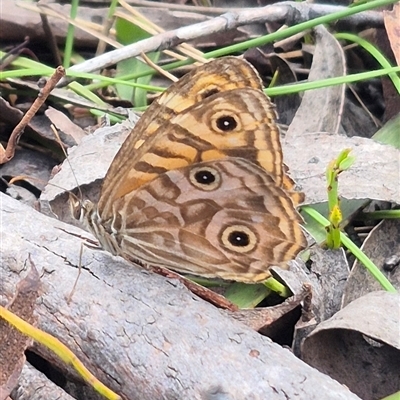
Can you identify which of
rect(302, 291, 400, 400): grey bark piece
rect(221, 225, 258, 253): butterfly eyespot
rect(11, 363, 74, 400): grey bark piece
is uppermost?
rect(221, 225, 258, 253): butterfly eyespot

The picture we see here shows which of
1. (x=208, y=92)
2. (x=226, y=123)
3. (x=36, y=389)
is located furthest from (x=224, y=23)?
(x=36, y=389)

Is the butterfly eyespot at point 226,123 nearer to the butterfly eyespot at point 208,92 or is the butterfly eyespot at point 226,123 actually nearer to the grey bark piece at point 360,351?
the butterfly eyespot at point 208,92

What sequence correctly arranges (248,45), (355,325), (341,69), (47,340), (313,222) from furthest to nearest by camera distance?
(341,69) → (248,45) → (313,222) → (355,325) → (47,340)

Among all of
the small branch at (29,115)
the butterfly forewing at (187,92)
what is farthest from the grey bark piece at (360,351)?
the small branch at (29,115)

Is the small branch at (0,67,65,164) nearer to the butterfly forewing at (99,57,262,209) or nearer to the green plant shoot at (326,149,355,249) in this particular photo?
the butterfly forewing at (99,57,262,209)

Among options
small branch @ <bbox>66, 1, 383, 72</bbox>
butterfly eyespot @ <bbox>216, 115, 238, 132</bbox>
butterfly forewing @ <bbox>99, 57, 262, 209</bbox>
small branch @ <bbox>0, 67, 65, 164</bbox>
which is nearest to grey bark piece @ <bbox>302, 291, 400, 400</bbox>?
butterfly eyespot @ <bbox>216, 115, 238, 132</bbox>

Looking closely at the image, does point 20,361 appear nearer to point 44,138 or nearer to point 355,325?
point 355,325

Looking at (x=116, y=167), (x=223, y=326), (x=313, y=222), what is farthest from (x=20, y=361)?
(x=313, y=222)
